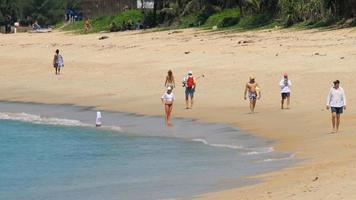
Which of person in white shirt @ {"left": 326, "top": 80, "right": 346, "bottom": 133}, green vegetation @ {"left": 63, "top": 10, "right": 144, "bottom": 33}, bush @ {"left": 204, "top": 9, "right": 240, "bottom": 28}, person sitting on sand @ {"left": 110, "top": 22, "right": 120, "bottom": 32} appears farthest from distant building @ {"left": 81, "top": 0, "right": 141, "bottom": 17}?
person in white shirt @ {"left": 326, "top": 80, "right": 346, "bottom": 133}

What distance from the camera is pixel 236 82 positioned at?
31109 mm

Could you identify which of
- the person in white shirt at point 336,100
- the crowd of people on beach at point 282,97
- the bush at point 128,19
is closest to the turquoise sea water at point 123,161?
the crowd of people on beach at point 282,97

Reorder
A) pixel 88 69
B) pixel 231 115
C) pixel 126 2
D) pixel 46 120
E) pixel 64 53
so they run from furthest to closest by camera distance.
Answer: pixel 126 2, pixel 64 53, pixel 88 69, pixel 46 120, pixel 231 115

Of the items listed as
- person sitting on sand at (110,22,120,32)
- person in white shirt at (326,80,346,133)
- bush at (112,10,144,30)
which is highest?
bush at (112,10,144,30)

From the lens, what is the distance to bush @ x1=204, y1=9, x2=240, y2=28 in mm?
52531

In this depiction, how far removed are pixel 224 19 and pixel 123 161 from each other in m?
34.0

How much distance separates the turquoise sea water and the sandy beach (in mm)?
753

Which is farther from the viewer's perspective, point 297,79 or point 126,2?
point 126,2

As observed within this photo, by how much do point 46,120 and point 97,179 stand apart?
10.8 meters

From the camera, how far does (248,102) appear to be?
27562 mm

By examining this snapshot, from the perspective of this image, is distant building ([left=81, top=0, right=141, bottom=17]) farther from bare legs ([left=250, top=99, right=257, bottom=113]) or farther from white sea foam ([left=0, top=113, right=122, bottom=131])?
bare legs ([left=250, top=99, right=257, bottom=113])

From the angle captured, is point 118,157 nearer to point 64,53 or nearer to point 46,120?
point 46,120

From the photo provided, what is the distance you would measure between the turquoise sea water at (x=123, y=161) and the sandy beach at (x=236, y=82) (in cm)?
75

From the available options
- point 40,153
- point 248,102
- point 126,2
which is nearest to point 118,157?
point 40,153
